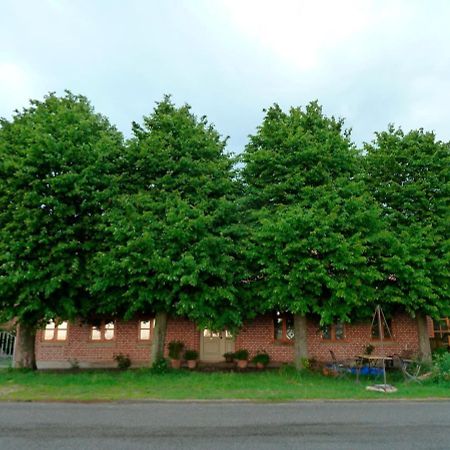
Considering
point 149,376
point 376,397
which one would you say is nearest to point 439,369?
point 376,397

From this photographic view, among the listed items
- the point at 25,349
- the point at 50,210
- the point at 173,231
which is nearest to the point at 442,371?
the point at 173,231

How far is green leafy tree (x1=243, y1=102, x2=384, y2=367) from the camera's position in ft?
44.3

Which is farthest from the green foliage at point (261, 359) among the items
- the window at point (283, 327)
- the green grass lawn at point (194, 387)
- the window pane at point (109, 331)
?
the window pane at point (109, 331)

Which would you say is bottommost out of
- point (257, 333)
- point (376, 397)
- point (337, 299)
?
point (376, 397)

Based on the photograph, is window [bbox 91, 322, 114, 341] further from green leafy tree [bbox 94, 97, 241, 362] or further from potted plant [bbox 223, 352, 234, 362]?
potted plant [bbox 223, 352, 234, 362]

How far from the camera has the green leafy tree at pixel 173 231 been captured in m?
13.4

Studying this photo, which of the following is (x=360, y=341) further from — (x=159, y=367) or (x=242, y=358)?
(x=159, y=367)

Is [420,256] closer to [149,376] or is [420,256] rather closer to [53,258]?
[149,376]

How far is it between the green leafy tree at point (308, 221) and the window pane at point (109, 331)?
8.56 meters

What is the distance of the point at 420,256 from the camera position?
14.1 metres

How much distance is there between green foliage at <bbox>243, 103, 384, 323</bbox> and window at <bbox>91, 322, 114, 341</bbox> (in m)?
8.70

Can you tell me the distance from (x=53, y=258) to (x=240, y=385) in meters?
7.81

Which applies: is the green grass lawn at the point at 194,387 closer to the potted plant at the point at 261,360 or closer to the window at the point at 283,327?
the potted plant at the point at 261,360

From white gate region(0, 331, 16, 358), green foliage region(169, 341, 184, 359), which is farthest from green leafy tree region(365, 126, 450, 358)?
white gate region(0, 331, 16, 358)
